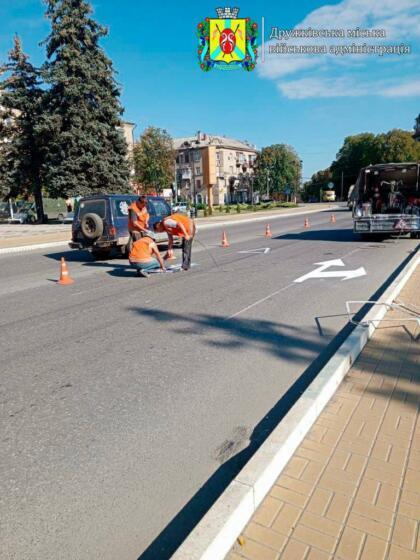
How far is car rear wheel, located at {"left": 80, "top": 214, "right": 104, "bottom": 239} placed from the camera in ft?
39.0

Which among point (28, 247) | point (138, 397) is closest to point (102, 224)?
point (28, 247)

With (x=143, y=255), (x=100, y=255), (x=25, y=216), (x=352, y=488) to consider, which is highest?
(x=25, y=216)

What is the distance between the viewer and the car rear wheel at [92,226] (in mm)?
11875

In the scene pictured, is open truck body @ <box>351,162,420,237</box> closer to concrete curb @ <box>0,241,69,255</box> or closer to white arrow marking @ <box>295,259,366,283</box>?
white arrow marking @ <box>295,259,366,283</box>

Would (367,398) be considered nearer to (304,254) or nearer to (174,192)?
(304,254)

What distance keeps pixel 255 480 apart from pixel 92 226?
10.7 meters

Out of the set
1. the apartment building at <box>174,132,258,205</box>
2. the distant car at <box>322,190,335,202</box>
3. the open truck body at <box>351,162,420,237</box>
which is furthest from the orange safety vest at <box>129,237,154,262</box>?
the distant car at <box>322,190,335,202</box>

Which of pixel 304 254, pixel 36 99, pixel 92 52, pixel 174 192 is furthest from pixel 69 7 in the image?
pixel 304 254

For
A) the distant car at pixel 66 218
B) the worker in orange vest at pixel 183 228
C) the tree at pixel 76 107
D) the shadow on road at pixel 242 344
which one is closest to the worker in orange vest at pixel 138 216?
the worker in orange vest at pixel 183 228

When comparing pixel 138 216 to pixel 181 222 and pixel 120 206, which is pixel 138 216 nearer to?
pixel 181 222

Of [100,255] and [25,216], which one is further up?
[25,216]

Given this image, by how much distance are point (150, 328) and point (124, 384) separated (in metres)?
1.77

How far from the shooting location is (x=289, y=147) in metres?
94.9

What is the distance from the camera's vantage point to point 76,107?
110ft
